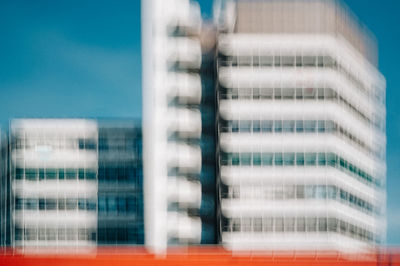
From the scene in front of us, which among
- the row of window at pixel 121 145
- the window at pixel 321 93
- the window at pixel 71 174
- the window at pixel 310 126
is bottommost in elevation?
the window at pixel 71 174

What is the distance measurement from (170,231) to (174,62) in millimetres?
12194

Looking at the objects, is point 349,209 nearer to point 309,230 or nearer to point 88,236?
point 309,230

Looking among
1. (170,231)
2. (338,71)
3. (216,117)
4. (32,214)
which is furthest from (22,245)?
(338,71)

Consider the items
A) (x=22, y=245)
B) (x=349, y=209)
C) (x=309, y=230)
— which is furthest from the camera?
(x=22, y=245)

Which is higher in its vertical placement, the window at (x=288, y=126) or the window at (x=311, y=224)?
the window at (x=288, y=126)

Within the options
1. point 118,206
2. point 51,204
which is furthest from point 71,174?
point 118,206

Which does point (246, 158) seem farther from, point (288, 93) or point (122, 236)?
point (122, 236)

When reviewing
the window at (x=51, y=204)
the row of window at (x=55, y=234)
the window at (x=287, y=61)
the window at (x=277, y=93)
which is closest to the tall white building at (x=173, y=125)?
the window at (x=277, y=93)

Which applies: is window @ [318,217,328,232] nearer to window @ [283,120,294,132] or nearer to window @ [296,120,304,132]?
window @ [296,120,304,132]

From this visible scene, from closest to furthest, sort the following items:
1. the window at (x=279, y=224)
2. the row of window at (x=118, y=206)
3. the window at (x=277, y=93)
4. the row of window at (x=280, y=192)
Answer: the window at (x=279, y=224) → the row of window at (x=280, y=192) → the window at (x=277, y=93) → the row of window at (x=118, y=206)

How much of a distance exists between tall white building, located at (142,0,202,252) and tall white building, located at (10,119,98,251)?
1203cm

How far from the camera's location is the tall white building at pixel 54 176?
217 feet

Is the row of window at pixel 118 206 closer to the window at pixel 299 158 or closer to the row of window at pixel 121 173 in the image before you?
the row of window at pixel 121 173

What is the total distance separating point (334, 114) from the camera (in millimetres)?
54875
